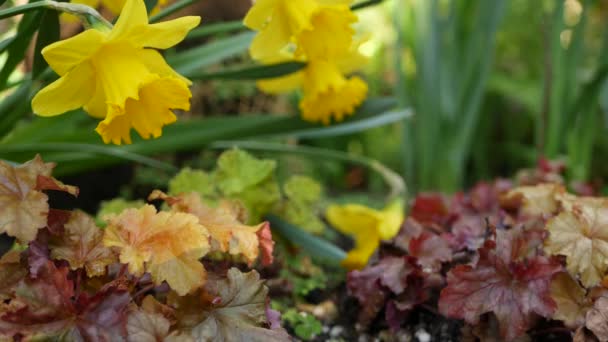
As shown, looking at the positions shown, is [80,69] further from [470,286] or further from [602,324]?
[602,324]

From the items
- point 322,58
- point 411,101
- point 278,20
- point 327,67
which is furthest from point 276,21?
point 411,101

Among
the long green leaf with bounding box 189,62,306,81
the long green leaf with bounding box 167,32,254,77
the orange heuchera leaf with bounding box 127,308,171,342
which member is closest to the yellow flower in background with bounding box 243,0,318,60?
the long green leaf with bounding box 189,62,306,81

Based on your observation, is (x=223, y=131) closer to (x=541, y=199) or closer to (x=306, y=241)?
(x=306, y=241)

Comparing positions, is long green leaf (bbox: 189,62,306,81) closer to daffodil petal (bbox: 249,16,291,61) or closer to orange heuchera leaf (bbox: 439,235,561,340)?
daffodil petal (bbox: 249,16,291,61)

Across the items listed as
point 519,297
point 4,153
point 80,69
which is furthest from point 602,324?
point 4,153

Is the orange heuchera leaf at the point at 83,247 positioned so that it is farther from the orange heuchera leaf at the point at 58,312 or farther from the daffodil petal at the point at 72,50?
the daffodil petal at the point at 72,50

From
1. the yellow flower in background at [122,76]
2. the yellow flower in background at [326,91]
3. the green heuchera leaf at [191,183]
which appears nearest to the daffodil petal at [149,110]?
the yellow flower in background at [122,76]
